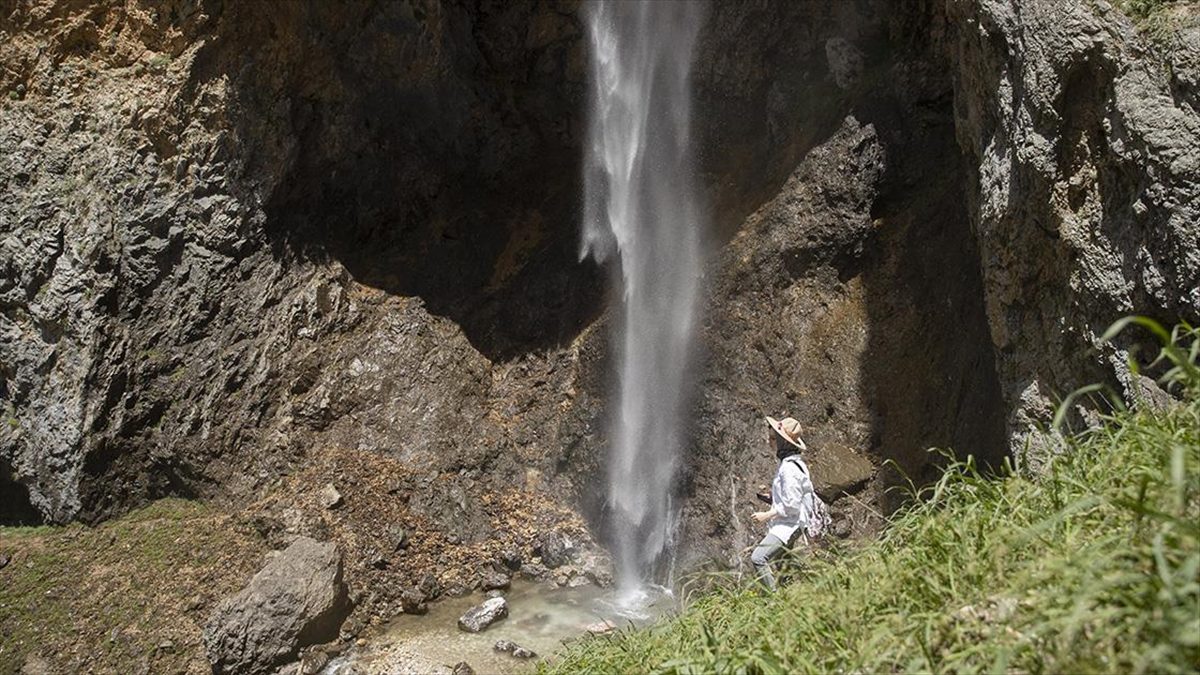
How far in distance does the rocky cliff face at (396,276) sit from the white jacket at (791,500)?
2908mm

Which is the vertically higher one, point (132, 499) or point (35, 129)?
point (35, 129)

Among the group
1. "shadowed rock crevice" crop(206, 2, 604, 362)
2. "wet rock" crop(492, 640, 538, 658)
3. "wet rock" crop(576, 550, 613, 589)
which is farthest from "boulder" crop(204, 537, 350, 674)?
"shadowed rock crevice" crop(206, 2, 604, 362)

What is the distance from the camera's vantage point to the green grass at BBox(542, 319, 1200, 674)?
7.94 ft

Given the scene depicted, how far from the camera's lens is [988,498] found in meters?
3.61

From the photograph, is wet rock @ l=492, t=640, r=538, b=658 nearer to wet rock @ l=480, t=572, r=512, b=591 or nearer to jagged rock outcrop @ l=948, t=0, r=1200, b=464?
wet rock @ l=480, t=572, r=512, b=591

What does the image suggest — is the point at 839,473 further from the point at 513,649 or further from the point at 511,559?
the point at 513,649

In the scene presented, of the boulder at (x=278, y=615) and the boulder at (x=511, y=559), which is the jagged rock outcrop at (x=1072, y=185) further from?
the boulder at (x=278, y=615)

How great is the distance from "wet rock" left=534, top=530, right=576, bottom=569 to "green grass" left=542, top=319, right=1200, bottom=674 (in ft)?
15.9

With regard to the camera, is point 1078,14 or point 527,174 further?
point 527,174

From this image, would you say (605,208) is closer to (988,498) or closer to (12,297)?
(12,297)

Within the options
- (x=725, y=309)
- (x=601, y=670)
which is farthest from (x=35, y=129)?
(x=601, y=670)

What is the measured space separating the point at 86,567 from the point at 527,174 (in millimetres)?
6517

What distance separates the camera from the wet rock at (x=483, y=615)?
7.69m

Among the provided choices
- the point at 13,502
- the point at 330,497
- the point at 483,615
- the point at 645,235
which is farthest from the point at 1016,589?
the point at 13,502
